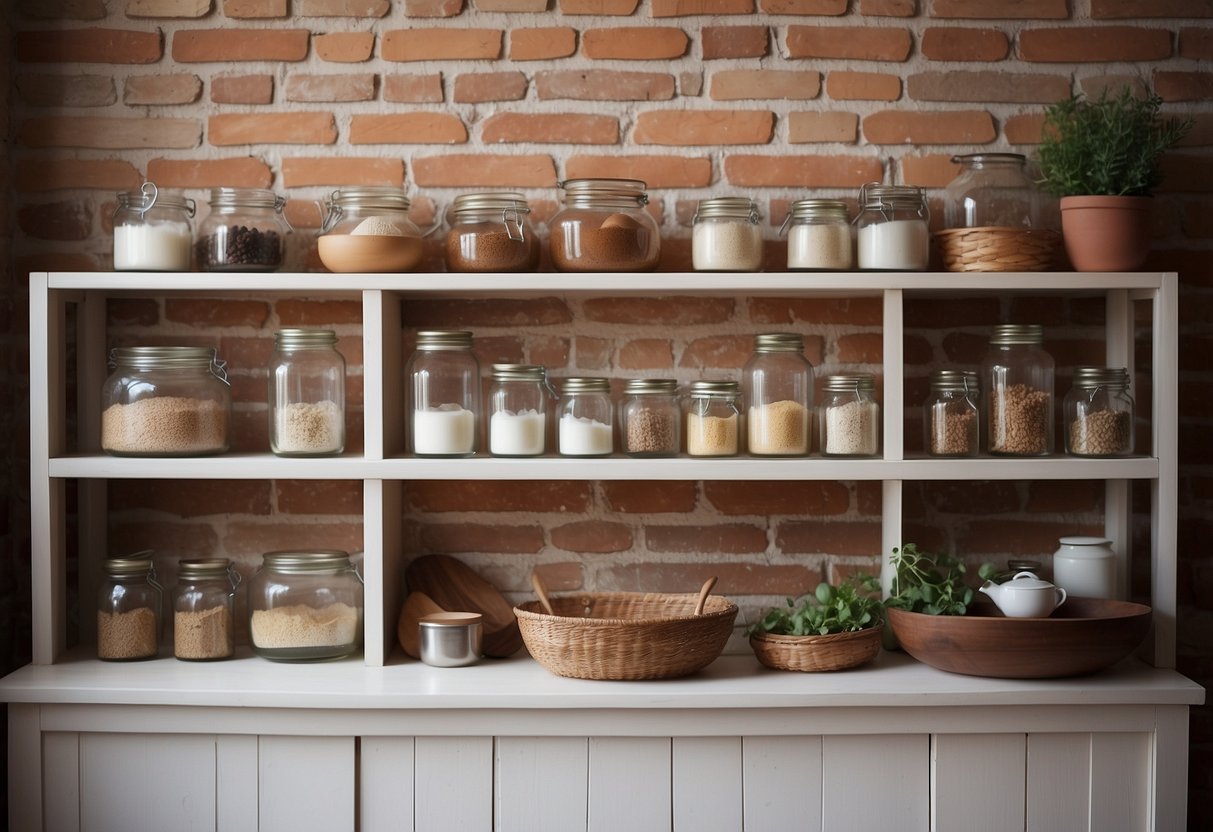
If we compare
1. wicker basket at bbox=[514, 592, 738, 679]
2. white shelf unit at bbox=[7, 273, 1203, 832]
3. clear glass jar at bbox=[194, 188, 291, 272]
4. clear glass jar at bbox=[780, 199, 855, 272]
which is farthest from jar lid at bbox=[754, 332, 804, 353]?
clear glass jar at bbox=[194, 188, 291, 272]

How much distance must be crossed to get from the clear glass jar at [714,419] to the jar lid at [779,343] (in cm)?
9

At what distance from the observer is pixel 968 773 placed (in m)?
1.96

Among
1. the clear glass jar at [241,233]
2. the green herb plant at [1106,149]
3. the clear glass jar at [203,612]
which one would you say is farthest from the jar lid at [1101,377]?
the clear glass jar at [203,612]

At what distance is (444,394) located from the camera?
85.7 inches

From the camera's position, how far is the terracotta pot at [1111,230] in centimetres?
209

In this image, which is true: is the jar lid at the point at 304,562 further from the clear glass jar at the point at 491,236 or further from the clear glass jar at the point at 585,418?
the clear glass jar at the point at 491,236

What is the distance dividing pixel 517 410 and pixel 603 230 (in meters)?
0.38

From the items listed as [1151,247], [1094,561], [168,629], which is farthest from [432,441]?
[1151,247]

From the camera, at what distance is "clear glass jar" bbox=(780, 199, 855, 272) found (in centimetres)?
213

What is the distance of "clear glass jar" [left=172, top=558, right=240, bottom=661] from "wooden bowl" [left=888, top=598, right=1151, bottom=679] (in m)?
1.28

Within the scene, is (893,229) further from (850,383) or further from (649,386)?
(649,386)

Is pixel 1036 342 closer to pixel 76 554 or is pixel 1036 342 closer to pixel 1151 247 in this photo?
pixel 1151 247

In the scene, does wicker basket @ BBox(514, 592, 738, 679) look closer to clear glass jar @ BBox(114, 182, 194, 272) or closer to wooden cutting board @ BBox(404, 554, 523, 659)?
wooden cutting board @ BBox(404, 554, 523, 659)

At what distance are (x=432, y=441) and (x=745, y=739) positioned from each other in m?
0.79
